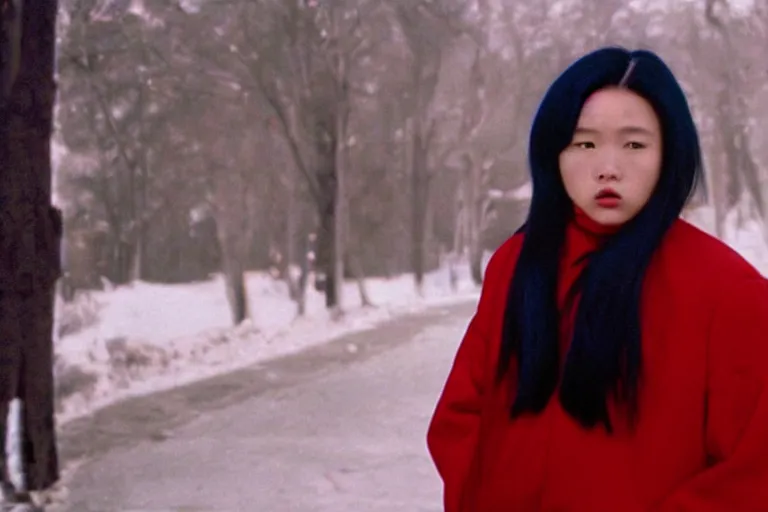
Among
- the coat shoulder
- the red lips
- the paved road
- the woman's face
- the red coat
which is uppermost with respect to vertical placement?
the woman's face

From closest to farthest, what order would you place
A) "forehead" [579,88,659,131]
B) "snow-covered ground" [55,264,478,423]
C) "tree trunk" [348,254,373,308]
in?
"forehead" [579,88,659,131] < "snow-covered ground" [55,264,478,423] < "tree trunk" [348,254,373,308]

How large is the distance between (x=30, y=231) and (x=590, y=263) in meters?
1.20

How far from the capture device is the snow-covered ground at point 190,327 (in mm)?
A: 1655

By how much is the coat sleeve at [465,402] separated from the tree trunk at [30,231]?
40.5 inches

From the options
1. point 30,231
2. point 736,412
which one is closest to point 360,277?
point 30,231

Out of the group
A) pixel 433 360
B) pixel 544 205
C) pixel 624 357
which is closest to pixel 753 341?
pixel 624 357

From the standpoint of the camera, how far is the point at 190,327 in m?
1.71

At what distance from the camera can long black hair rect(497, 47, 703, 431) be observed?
787 millimetres

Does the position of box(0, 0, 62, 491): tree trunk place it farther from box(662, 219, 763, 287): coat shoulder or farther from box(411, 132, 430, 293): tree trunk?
box(662, 219, 763, 287): coat shoulder

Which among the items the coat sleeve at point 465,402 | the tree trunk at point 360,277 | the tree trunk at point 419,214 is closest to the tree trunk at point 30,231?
the tree trunk at point 360,277

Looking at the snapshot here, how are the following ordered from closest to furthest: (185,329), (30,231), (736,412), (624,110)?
(736,412) → (624,110) → (30,231) → (185,329)

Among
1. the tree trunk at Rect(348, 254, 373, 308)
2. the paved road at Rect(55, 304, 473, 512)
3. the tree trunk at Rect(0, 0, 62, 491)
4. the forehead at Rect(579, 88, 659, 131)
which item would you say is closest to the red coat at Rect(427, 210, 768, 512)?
the forehead at Rect(579, 88, 659, 131)

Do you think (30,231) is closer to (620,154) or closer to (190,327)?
(190,327)

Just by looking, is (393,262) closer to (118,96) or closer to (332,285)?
(332,285)
